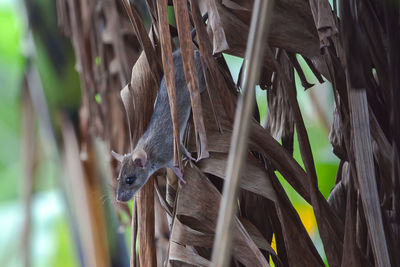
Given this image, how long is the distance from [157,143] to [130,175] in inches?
3.3

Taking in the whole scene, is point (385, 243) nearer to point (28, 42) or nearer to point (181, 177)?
point (181, 177)

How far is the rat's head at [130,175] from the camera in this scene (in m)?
1.08

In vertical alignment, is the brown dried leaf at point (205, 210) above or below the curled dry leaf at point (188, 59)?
below

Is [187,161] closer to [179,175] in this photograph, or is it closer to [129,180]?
[179,175]

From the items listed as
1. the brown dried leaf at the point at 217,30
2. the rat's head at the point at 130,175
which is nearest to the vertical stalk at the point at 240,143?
the brown dried leaf at the point at 217,30

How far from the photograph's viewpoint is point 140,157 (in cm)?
105

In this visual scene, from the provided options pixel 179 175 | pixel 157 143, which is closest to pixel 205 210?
pixel 179 175

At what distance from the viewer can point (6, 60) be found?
4000 millimetres

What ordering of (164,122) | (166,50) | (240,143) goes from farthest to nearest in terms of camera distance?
(164,122)
(166,50)
(240,143)

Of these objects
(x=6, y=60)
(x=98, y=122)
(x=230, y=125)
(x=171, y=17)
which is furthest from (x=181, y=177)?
(x=6, y=60)

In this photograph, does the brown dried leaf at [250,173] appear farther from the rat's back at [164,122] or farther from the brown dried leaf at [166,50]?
the rat's back at [164,122]

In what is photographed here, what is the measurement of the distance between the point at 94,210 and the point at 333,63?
87 centimetres

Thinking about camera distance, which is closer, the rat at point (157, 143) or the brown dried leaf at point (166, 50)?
the brown dried leaf at point (166, 50)

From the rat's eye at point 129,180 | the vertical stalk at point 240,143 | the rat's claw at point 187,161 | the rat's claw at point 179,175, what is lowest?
the rat's eye at point 129,180
